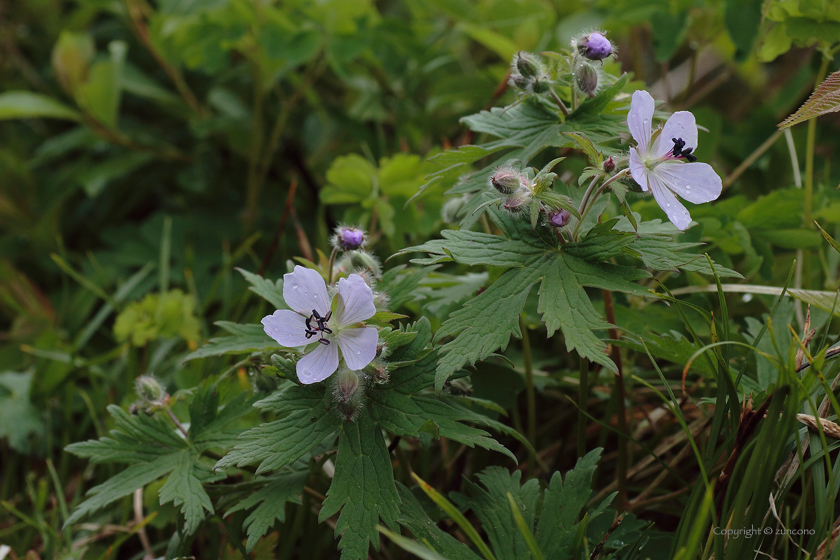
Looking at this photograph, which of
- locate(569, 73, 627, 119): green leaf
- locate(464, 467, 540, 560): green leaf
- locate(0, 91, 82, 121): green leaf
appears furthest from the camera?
locate(0, 91, 82, 121): green leaf

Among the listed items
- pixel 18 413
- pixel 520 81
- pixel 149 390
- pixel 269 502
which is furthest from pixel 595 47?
pixel 18 413

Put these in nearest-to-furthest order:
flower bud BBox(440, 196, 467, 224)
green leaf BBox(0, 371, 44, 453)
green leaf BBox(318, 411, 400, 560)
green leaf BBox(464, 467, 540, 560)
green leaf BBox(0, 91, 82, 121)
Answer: green leaf BBox(318, 411, 400, 560) < green leaf BBox(464, 467, 540, 560) < flower bud BBox(440, 196, 467, 224) < green leaf BBox(0, 371, 44, 453) < green leaf BBox(0, 91, 82, 121)

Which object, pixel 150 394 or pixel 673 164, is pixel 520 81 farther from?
pixel 150 394

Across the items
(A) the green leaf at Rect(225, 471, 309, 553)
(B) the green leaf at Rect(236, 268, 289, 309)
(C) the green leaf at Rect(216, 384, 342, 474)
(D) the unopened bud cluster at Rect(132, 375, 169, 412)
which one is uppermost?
(B) the green leaf at Rect(236, 268, 289, 309)

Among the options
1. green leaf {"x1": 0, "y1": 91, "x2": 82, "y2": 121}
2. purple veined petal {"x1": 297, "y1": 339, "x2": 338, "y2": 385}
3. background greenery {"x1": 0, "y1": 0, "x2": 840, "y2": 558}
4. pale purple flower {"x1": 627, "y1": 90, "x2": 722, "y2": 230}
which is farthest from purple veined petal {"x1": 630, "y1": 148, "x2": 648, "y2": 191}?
green leaf {"x1": 0, "y1": 91, "x2": 82, "y2": 121}

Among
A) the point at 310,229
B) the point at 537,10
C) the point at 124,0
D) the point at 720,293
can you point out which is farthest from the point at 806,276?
the point at 124,0

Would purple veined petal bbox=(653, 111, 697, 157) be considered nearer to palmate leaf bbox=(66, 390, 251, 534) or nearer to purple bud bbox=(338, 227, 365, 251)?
purple bud bbox=(338, 227, 365, 251)
